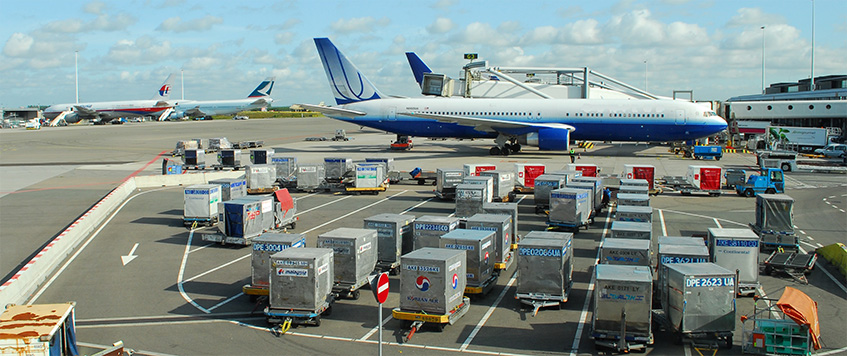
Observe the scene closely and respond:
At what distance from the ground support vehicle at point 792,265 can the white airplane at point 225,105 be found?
413 feet

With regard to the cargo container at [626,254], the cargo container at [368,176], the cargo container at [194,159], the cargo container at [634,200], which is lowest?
the cargo container at [626,254]

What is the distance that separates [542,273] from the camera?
16.0 m

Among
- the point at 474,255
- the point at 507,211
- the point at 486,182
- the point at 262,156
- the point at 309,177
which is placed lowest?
the point at 474,255

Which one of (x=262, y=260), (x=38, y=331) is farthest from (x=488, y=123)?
(x=38, y=331)

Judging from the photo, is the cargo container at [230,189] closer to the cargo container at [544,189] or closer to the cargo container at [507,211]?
the cargo container at [507,211]

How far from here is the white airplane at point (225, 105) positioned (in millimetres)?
135875

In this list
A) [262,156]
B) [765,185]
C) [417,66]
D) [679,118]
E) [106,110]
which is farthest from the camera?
[106,110]

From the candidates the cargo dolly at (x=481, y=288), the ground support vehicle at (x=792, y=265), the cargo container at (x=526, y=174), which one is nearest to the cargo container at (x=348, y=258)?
the cargo dolly at (x=481, y=288)

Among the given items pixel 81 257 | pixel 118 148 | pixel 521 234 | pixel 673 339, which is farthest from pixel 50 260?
pixel 118 148

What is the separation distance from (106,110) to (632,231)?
132189mm

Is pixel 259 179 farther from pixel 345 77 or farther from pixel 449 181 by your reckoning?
A: pixel 345 77

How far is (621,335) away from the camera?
1322cm

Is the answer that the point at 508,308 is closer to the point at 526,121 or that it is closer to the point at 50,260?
the point at 50,260

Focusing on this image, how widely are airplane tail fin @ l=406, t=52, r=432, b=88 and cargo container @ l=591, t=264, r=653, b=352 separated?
63358 mm
